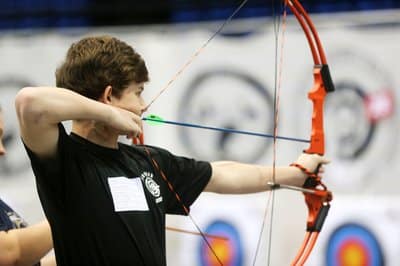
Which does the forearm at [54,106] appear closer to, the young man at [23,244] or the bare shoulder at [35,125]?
the bare shoulder at [35,125]

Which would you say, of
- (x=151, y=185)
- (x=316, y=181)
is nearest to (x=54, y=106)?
(x=151, y=185)

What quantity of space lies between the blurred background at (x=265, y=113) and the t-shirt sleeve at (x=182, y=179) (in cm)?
123

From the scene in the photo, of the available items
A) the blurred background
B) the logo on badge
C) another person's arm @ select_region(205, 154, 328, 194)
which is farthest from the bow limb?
the blurred background

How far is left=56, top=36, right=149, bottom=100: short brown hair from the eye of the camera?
6.25 feet

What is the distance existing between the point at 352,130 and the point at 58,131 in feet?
6.18

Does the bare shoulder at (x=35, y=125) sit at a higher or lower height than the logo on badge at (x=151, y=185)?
higher

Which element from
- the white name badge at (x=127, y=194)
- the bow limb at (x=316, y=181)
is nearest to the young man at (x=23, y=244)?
the white name badge at (x=127, y=194)

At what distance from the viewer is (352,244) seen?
3426 millimetres

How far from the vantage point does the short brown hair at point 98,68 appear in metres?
1.90

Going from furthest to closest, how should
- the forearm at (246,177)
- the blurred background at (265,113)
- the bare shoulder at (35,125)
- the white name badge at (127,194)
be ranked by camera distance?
1. the blurred background at (265,113)
2. the forearm at (246,177)
3. the white name badge at (127,194)
4. the bare shoulder at (35,125)

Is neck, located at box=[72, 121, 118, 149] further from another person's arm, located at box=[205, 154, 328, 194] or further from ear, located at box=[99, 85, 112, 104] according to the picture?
another person's arm, located at box=[205, 154, 328, 194]

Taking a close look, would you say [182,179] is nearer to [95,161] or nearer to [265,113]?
[95,161]

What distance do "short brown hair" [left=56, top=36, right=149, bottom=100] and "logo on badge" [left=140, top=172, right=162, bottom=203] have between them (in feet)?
0.67

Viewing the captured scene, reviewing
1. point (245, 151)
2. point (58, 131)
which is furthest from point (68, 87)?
point (245, 151)
